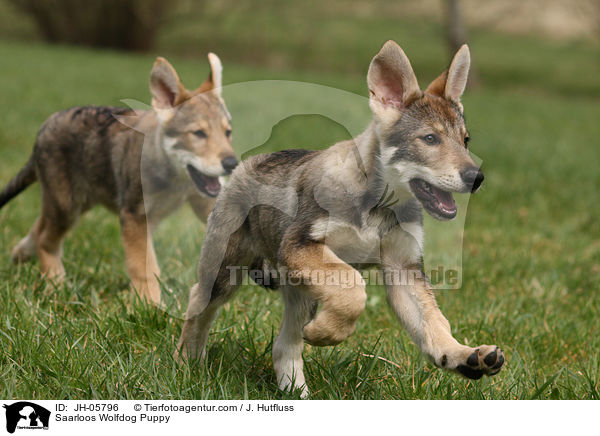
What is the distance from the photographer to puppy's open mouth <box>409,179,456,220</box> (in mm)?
2533

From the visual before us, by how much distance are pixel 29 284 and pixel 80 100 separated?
7.01 m

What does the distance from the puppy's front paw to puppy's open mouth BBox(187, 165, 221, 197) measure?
167 cm

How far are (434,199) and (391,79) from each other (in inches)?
18.3

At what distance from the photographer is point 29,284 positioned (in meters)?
4.19

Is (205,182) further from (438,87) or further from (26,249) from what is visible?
(26,249)

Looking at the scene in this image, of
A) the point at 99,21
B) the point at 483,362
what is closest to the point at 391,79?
the point at 483,362

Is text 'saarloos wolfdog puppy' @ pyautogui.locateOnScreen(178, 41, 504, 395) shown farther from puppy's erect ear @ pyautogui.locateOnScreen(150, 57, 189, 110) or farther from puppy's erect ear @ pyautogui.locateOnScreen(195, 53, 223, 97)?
puppy's erect ear @ pyautogui.locateOnScreen(150, 57, 189, 110)

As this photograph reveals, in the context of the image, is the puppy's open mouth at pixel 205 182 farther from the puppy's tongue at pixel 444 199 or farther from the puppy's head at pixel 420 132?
the puppy's tongue at pixel 444 199

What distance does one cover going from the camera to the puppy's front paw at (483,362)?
8.05ft

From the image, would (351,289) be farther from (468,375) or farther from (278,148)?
(278,148)

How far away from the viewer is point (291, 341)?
10.5 feet

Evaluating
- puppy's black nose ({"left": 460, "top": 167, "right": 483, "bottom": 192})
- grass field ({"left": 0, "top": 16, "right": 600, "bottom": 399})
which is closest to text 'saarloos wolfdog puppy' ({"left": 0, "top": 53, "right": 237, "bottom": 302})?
grass field ({"left": 0, "top": 16, "right": 600, "bottom": 399})
